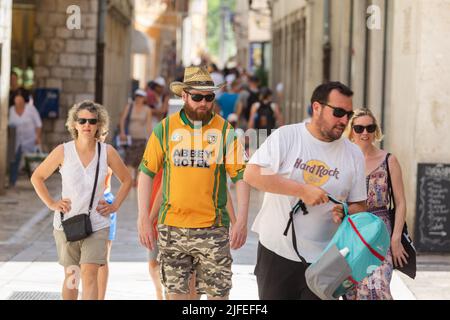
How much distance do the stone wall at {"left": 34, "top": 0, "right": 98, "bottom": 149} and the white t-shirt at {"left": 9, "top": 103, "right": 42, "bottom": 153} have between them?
4522mm

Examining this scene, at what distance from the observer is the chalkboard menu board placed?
13516mm

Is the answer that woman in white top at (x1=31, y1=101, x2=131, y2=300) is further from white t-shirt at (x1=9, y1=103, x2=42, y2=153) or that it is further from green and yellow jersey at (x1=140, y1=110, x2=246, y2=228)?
white t-shirt at (x1=9, y1=103, x2=42, y2=153)

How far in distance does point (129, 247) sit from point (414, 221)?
309 cm

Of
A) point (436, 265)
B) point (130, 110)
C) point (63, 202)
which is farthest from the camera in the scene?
point (130, 110)

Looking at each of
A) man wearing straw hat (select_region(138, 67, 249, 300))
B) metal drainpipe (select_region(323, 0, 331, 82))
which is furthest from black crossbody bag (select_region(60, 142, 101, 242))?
metal drainpipe (select_region(323, 0, 331, 82))

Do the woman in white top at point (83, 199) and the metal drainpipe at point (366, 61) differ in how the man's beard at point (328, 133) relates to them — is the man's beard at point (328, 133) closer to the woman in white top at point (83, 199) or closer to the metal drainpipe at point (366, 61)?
the woman in white top at point (83, 199)

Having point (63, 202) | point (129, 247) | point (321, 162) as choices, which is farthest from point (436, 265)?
point (321, 162)

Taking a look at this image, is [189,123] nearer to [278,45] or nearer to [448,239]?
[448,239]

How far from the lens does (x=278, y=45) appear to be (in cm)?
4091

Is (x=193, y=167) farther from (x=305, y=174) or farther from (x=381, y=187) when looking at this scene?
(x=381, y=187)

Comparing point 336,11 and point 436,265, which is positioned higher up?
point 336,11

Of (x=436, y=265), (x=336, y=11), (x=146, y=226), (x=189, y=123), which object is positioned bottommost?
(x=436, y=265)

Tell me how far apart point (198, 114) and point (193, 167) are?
338 millimetres

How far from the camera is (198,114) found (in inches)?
302
